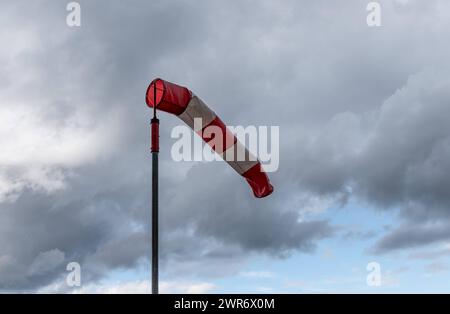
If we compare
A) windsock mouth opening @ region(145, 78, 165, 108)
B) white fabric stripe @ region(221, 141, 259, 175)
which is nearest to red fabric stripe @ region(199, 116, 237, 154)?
white fabric stripe @ region(221, 141, 259, 175)

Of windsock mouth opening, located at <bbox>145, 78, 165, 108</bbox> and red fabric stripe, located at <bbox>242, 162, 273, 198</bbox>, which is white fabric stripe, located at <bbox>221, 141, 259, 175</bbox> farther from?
windsock mouth opening, located at <bbox>145, 78, 165, 108</bbox>

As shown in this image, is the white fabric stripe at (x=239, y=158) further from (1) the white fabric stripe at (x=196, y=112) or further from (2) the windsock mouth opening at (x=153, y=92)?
(2) the windsock mouth opening at (x=153, y=92)

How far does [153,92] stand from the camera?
851 inches

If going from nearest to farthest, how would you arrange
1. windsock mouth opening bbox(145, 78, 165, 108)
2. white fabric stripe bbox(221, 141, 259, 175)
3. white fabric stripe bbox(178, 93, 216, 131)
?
windsock mouth opening bbox(145, 78, 165, 108) → white fabric stripe bbox(178, 93, 216, 131) → white fabric stripe bbox(221, 141, 259, 175)

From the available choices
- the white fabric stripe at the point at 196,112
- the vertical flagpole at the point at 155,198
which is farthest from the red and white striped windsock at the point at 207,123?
the vertical flagpole at the point at 155,198

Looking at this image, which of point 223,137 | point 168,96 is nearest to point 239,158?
point 223,137

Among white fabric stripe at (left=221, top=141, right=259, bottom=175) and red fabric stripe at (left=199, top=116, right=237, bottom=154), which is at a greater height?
red fabric stripe at (left=199, top=116, right=237, bottom=154)

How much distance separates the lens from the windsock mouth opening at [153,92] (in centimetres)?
2156

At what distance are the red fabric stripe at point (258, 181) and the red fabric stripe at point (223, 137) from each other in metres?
2.09

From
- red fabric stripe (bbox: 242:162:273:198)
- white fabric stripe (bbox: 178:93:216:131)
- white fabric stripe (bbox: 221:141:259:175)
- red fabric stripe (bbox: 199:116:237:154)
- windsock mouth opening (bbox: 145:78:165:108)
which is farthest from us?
red fabric stripe (bbox: 242:162:273:198)

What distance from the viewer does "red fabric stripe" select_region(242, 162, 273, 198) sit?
26.9 m
